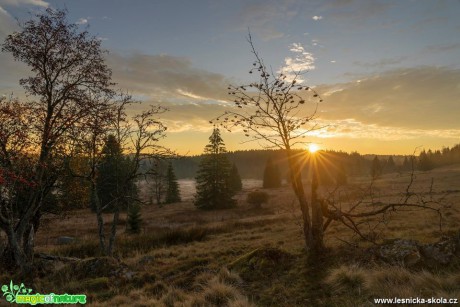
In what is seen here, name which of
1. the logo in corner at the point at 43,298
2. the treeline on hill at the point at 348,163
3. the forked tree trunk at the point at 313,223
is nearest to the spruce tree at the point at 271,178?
the treeline on hill at the point at 348,163

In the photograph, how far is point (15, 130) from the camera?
9.90 meters

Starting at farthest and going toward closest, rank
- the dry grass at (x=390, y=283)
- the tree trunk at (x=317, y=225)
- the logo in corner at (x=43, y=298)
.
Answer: the tree trunk at (x=317, y=225) → the logo in corner at (x=43, y=298) → the dry grass at (x=390, y=283)

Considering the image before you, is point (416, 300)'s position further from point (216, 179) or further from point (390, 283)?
point (216, 179)

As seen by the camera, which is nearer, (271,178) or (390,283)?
(390,283)

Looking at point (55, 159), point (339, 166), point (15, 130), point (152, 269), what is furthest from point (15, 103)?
point (339, 166)

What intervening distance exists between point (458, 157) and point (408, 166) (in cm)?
2014

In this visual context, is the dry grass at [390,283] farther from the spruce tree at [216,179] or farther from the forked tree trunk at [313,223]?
the spruce tree at [216,179]

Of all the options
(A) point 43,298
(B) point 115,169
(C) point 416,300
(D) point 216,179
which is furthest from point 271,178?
(C) point 416,300

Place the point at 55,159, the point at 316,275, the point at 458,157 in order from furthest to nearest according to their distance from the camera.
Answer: the point at 458,157
the point at 55,159
the point at 316,275

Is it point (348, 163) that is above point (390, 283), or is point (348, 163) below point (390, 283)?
above

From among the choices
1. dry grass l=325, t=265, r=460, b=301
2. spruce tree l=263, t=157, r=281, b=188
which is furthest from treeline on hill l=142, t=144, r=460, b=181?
dry grass l=325, t=265, r=460, b=301

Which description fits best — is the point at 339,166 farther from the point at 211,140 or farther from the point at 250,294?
the point at 250,294

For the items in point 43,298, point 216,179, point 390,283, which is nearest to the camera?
point 390,283

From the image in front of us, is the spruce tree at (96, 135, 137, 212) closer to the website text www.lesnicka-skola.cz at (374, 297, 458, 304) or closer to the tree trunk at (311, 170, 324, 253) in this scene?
the tree trunk at (311, 170, 324, 253)
